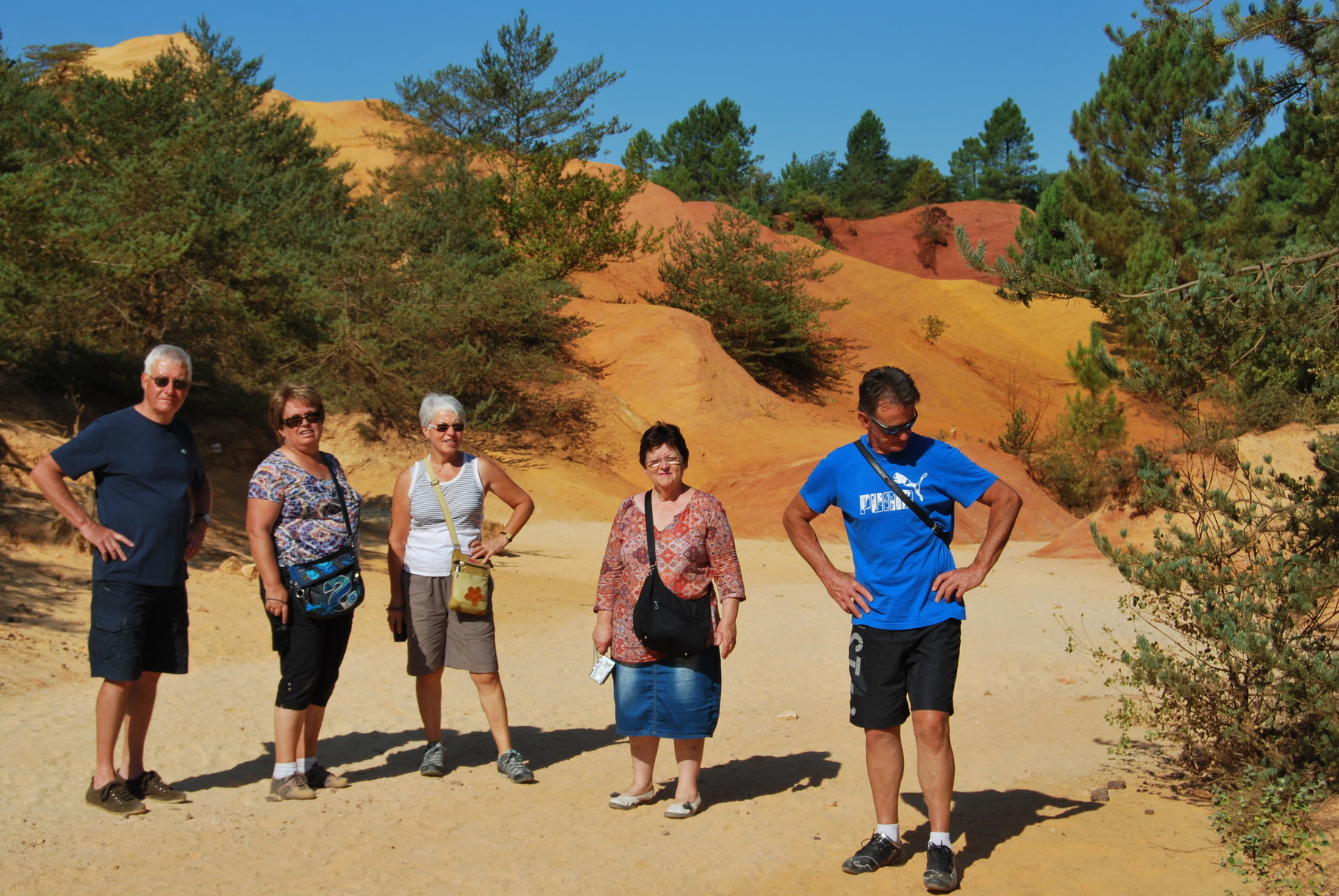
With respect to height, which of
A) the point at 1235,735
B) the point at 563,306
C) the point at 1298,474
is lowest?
the point at 1235,735

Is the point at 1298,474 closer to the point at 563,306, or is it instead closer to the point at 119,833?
the point at 119,833

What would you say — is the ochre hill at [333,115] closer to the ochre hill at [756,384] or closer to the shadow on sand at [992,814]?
the ochre hill at [756,384]

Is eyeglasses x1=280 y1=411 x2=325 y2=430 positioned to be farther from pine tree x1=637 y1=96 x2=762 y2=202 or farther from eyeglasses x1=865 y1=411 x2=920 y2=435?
pine tree x1=637 y1=96 x2=762 y2=202

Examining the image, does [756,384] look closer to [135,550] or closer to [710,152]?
[135,550]

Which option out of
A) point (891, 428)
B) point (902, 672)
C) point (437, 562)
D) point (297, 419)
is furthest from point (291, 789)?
point (891, 428)

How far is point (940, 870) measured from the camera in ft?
11.9

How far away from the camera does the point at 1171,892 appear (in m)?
3.70

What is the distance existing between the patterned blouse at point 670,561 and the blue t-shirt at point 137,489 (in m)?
1.72

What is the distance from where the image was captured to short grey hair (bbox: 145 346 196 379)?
4277 millimetres

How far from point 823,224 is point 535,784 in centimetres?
6171

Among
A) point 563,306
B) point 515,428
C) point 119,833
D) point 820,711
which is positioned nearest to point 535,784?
point 119,833

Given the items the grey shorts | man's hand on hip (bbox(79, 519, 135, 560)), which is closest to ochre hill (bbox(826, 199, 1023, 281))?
the grey shorts

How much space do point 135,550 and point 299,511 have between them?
62cm

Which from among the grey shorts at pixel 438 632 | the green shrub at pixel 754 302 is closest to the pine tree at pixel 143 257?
the grey shorts at pixel 438 632
